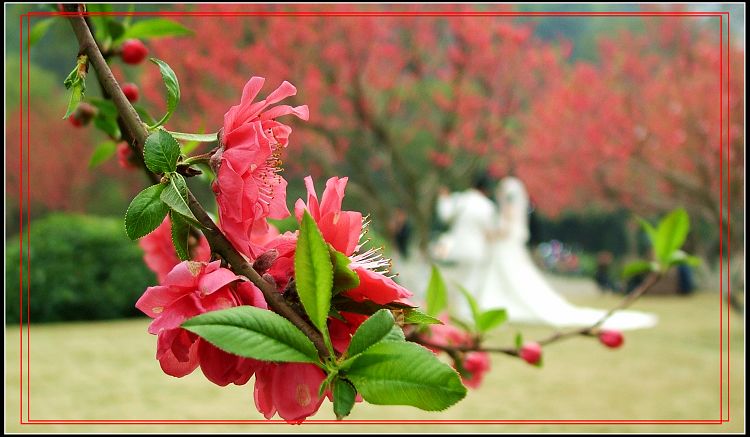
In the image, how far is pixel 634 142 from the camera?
31.8 ft

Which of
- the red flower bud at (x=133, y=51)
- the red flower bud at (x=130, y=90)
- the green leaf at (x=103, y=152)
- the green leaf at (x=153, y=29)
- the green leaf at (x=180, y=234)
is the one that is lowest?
the green leaf at (x=180, y=234)

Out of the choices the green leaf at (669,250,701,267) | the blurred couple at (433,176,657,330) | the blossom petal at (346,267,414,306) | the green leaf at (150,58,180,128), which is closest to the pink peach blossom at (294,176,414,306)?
the blossom petal at (346,267,414,306)

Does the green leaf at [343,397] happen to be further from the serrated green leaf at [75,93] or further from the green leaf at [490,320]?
the green leaf at [490,320]

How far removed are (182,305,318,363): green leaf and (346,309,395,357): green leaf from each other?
0.02 m

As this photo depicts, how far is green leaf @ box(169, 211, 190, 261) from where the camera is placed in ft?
1.13

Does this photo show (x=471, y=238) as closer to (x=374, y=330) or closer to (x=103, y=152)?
(x=103, y=152)

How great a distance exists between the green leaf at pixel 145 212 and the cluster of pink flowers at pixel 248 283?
0.9 inches

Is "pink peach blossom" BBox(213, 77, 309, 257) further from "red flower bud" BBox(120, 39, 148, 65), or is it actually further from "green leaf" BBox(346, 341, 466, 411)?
"red flower bud" BBox(120, 39, 148, 65)

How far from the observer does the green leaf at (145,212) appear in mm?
335

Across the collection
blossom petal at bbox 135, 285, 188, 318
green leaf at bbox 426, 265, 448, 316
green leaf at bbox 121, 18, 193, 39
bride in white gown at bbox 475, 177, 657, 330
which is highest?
green leaf at bbox 121, 18, 193, 39

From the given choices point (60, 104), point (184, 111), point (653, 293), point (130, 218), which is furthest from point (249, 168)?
point (60, 104)

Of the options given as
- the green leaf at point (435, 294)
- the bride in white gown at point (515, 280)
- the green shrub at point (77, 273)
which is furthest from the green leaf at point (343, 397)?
the bride in white gown at point (515, 280)

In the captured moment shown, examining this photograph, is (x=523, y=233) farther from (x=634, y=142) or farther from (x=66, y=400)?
(x=66, y=400)

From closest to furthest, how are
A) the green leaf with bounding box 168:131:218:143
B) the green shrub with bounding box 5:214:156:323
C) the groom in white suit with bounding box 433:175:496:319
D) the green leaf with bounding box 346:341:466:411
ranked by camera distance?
the green leaf with bounding box 346:341:466:411
the green leaf with bounding box 168:131:218:143
the green shrub with bounding box 5:214:156:323
the groom in white suit with bounding box 433:175:496:319
